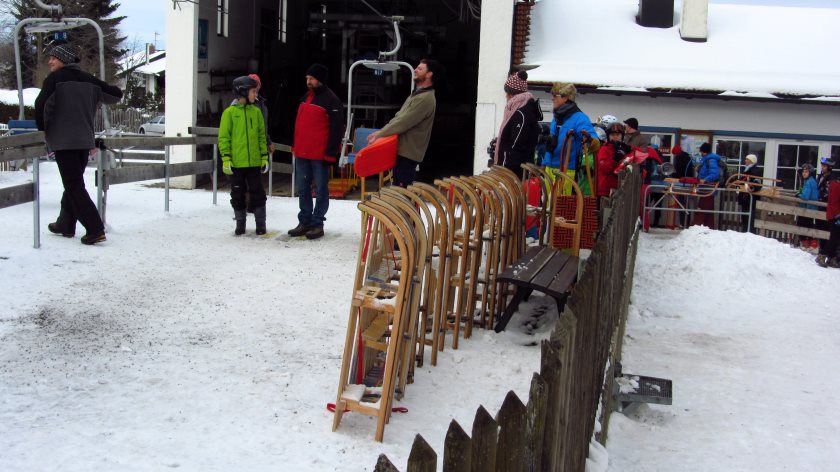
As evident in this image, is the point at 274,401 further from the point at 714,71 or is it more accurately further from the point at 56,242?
the point at 714,71

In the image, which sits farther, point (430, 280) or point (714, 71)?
point (714, 71)

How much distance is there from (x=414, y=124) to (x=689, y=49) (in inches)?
600

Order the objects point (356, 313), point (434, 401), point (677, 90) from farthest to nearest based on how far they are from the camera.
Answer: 1. point (677, 90)
2. point (434, 401)
3. point (356, 313)

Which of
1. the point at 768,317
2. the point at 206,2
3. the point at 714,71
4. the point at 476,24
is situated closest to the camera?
the point at 768,317

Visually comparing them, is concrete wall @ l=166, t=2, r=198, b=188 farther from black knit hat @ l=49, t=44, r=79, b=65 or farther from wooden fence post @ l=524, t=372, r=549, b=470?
wooden fence post @ l=524, t=372, r=549, b=470

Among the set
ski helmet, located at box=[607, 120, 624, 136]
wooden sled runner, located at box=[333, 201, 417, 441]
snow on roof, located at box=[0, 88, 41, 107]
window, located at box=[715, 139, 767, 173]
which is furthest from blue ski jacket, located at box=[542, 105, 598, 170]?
snow on roof, located at box=[0, 88, 41, 107]

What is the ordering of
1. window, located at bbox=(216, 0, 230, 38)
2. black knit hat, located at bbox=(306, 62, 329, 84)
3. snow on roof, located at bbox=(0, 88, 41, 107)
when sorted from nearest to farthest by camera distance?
black knit hat, located at bbox=(306, 62, 329, 84)
window, located at bbox=(216, 0, 230, 38)
snow on roof, located at bbox=(0, 88, 41, 107)

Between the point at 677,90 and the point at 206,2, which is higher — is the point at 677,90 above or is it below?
below

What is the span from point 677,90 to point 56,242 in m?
13.8

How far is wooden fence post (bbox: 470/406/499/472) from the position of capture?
2074mm

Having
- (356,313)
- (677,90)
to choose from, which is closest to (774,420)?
(356,313)

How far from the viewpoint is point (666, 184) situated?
15172mm

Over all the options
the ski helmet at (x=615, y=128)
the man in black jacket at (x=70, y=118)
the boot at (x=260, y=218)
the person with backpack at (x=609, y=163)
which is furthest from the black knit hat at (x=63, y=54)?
the ski helmet at (x=615, y=128)

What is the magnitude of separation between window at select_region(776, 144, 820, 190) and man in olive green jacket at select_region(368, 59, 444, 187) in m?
13.7
